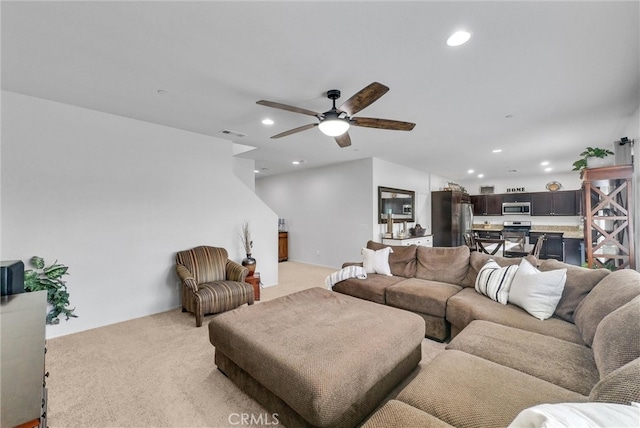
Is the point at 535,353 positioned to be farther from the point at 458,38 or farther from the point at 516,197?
the point at 516,197

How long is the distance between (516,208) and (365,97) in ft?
27.3

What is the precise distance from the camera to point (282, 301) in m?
2.49

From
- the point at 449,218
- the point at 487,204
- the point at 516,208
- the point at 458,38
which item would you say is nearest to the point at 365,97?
the point at 458,38

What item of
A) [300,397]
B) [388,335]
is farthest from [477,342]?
[300,397]

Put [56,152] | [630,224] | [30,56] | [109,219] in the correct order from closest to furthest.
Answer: [30,56], [630,224], [56,152], [109,219]

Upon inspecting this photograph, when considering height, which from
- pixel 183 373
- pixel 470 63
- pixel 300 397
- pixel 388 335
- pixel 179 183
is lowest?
pixel 183 373

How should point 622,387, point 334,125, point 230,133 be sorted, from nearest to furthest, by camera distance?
point 622,387 → point 334,125 → point 230,133

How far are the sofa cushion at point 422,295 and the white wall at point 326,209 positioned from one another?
2.58 metres

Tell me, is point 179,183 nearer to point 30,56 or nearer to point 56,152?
point 56,152

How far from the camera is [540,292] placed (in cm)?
221

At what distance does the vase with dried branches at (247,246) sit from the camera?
4.22m

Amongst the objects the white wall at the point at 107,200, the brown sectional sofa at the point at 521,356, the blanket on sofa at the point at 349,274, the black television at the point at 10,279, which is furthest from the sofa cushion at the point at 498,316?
the white wall at the point at 107,200

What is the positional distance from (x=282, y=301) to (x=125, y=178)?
2643 mm

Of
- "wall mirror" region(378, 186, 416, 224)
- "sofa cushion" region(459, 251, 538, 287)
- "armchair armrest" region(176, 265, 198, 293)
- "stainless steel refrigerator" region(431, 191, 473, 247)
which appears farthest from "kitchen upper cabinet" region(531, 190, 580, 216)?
"armchair armrest" region(176, 265, 198, 293)
